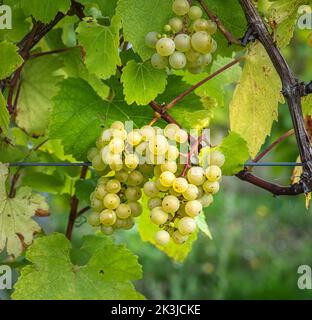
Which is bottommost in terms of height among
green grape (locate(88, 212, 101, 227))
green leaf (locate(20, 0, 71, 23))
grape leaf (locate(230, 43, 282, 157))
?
green grape (locate(88, 212, 101, 227))

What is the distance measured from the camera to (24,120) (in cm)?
131

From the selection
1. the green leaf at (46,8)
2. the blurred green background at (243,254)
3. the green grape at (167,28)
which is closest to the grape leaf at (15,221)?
the green leaf at (46,8)

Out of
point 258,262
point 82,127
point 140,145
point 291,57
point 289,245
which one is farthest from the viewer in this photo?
point 291,57

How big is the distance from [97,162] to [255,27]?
1.07ft

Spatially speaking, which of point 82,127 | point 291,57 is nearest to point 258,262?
point 291,57

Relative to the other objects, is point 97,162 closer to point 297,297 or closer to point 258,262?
point 297,297

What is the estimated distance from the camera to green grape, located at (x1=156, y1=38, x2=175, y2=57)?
92cm

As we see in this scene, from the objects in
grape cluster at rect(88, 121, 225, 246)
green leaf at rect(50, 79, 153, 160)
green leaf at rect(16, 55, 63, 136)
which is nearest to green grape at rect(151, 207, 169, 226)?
grape cluster at rect(88, 121, 225, 246)

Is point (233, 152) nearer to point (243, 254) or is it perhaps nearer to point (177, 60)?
point (177, 60)

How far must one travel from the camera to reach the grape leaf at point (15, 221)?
1.08 m

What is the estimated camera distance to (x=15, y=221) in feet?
3.59

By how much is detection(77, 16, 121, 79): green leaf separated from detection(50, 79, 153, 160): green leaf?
85 millimetres

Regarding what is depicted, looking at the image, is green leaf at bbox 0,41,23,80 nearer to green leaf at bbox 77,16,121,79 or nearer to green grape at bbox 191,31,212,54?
green leaf at bbox 77,16,121,79

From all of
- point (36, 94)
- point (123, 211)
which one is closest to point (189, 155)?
point (123, 211)
